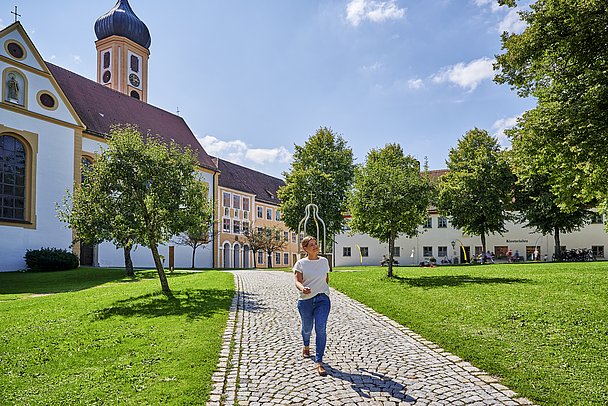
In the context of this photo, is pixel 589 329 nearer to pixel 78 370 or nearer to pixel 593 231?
pixel 78 370

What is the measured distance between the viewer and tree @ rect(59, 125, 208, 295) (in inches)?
636

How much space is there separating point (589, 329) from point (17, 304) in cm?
1597

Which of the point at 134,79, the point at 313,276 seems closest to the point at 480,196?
the point at 313,276

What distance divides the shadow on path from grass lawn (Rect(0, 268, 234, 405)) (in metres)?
1.83

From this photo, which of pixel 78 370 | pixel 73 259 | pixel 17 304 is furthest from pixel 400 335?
pixel 73 259

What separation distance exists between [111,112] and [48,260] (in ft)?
60.8

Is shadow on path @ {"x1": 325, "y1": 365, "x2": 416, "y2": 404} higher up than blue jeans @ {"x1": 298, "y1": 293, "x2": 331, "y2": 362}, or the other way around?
blue jeans @ {"x1": 298, "y1": 293, "x2": 331, "y2": 362}

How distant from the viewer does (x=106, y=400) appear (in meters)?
5.87

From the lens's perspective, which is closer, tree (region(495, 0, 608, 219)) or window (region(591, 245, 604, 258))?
tree (region(495, 0, 608, 219))

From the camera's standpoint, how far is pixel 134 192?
16.4 meters

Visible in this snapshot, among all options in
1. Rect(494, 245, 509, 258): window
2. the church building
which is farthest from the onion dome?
Rect(494, 245, 509, 258): window

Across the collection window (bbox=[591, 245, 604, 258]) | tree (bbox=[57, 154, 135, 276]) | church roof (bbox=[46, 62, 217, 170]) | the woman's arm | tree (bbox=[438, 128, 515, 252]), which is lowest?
window (bbox=[591, 245, 604, 258])

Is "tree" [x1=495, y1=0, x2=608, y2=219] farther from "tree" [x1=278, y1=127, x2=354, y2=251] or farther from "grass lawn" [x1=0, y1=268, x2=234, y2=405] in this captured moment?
"tree" [x1=278, y1=127, x2=354, y2=251]

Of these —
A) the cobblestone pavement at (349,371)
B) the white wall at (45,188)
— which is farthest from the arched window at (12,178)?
the cobblestone pavement at (349,371)
